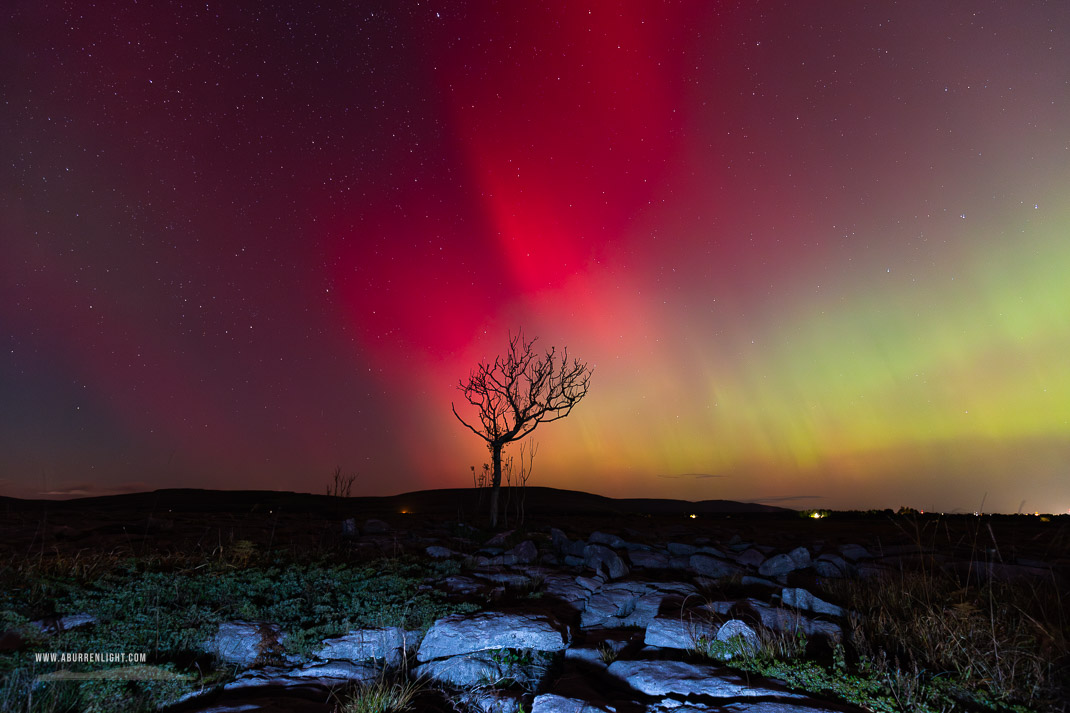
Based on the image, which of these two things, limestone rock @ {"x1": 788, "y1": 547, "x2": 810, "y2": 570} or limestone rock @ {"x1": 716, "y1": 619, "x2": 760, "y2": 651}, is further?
limestone rock @ {"x1": 788, "y1": 547, "x2": 810, "y2": 570}

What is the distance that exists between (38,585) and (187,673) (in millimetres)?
2841

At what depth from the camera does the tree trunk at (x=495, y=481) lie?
15716 millimetres

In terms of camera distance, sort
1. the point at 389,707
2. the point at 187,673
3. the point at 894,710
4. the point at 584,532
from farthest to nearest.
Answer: the point at 584,532, the point at 187,673, the point at 389,707, the point at 894,710

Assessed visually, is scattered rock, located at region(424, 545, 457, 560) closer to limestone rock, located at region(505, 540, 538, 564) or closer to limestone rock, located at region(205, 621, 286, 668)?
limestone rock, located at region(505, 540, 538, 564)

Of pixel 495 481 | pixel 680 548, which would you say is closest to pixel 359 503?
pixel 495 481

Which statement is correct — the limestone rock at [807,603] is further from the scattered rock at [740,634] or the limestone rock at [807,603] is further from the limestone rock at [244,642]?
the limestone rock at [244,642]

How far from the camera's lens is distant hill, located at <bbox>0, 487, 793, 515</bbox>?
27.7 metres

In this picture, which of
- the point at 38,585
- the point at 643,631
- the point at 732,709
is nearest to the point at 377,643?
the point at 643,631

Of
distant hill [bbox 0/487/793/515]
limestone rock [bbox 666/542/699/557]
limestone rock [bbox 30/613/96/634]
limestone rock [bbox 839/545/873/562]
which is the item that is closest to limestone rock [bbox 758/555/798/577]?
limestone rock [bbox 839/545/873/562]

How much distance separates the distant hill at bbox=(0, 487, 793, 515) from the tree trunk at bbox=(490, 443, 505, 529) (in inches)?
349

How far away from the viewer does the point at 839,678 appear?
4035mm

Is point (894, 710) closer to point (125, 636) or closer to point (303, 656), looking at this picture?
point (303, 656)

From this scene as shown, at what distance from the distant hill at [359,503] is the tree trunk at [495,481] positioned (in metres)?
8.86

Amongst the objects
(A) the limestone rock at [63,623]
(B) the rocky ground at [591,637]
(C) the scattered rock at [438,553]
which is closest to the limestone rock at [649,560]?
(B) the rocky ground at [591,637]
